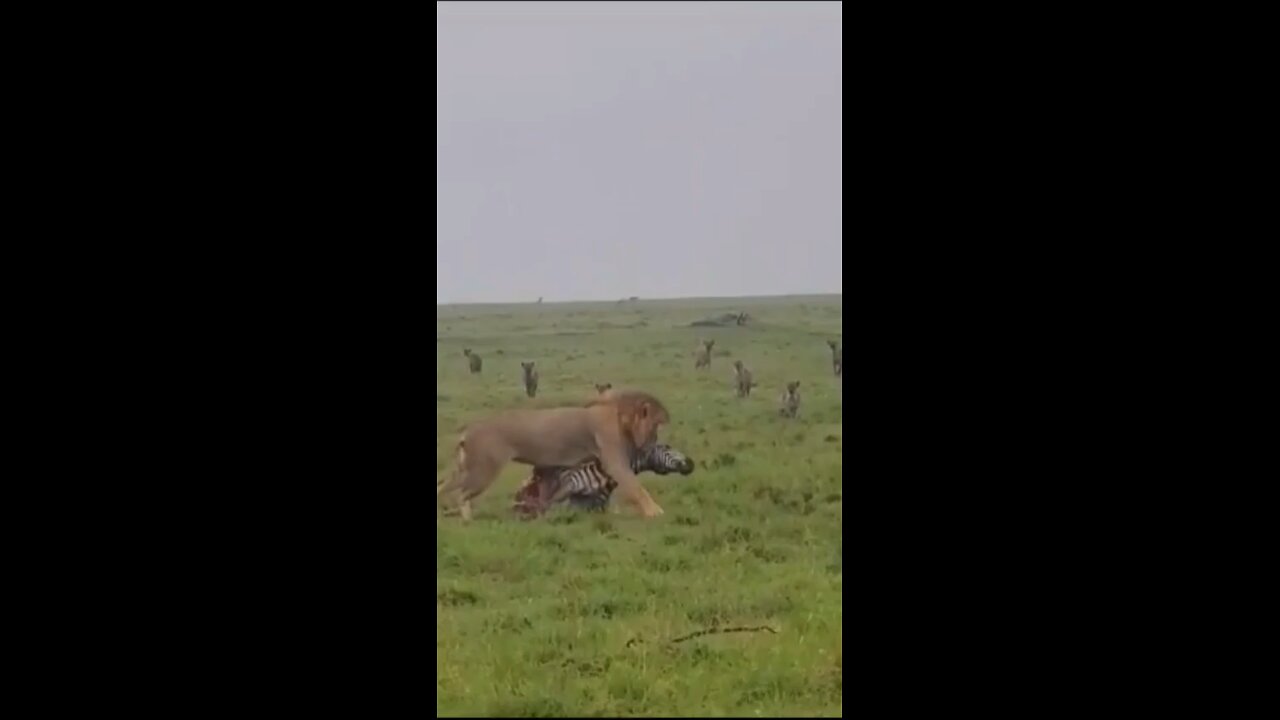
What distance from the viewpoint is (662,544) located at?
69.0 inches

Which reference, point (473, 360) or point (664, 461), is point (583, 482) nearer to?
point (664, 461)

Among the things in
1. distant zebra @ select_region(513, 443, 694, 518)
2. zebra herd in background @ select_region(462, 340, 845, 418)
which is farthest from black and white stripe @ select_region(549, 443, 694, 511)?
zebra herd in background @ select_region(462, 340, 845, 418)

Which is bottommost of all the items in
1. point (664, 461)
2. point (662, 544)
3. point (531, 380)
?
point (662, 544)

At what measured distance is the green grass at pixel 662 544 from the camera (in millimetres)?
1632

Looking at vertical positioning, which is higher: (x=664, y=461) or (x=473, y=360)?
(x=473, y=360)

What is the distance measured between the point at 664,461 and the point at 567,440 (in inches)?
5.7

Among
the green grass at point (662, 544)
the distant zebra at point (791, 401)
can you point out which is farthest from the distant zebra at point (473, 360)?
the distant zebra at point (791, 401)

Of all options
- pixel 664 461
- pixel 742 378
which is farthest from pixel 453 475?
pixel 742 378

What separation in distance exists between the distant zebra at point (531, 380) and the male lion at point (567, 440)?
0.03 meters

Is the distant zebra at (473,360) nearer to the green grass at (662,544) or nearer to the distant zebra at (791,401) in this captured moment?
the green grass at (662,544)

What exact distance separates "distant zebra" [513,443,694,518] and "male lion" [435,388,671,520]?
0.4 inches
